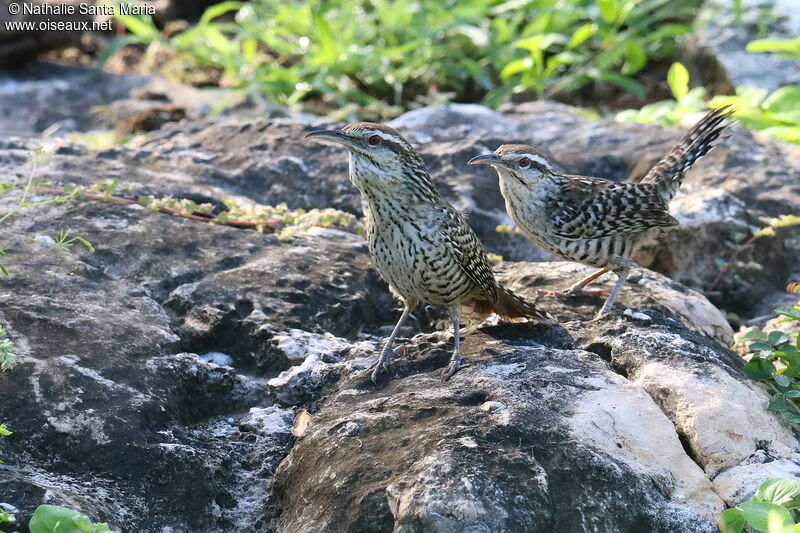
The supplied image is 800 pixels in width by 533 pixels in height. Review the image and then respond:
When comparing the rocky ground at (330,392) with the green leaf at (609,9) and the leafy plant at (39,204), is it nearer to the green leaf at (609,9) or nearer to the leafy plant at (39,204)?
the leafy plant at (39,204)

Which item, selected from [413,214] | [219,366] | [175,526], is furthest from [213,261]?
[175,526]

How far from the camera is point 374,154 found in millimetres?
4168

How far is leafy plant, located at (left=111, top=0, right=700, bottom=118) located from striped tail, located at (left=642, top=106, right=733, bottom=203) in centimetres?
304

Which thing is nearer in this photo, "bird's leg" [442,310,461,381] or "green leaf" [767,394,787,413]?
"green leaf" [767,394,787,413]

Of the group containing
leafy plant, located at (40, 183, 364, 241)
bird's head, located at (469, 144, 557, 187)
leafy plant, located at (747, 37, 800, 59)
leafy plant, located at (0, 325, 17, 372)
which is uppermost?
leafy plant, located at (747, 37, 800, 59)

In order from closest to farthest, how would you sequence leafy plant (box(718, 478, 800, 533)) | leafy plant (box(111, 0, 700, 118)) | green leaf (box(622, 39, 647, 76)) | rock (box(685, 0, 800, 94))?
leafy plant (box(718, 478, 800, 533)) → leafy plant (box(111, 0, 700, 118)) → green leaf (box(622, 39, 647, 76)) → rock (box(685, 0, 800, 94))

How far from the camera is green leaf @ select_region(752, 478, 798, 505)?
3037mm

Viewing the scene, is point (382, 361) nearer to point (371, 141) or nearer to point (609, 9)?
point (371, 141)

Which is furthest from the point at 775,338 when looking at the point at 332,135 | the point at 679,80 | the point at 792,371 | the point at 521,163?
the point at 679,80

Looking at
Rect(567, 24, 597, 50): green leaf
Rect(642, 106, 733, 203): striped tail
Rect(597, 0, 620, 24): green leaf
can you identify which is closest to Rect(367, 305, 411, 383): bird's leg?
Rect(642, 106, 733, 203): striped tail

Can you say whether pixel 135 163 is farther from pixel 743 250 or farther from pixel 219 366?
pixel 743 250

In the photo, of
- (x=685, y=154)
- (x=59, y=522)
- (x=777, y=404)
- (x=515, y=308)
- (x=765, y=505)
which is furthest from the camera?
(x=685, y=154)

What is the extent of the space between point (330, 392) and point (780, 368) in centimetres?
238

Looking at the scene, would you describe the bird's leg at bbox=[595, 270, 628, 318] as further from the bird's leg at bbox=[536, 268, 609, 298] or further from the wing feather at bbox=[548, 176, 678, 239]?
the wing feather at bbox=[548, 176, 678, 239]
